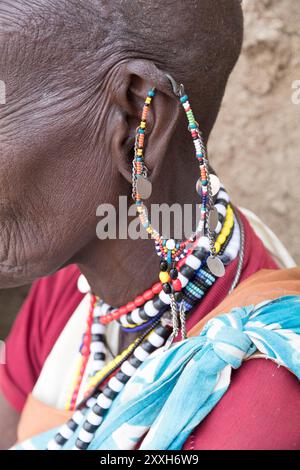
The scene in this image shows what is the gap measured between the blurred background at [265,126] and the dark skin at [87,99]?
18.6 inches

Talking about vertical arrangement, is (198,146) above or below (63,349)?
above

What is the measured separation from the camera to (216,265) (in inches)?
50.8

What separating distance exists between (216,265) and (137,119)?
306mm

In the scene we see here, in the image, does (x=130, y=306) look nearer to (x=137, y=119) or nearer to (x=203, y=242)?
(x=203, y=242)

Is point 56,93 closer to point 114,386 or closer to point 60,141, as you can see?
point 60,141

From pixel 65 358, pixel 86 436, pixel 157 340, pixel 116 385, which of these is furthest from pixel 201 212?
pixel 65 358

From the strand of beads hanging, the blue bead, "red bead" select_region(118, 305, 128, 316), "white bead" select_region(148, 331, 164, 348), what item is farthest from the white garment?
the blue bead

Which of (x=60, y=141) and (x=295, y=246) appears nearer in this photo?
(x=60, y=141)

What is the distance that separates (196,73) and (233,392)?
1.85 feet

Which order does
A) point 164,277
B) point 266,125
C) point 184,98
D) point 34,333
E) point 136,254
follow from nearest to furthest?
1. point 184,98
2. point 164,277
3. point 136,254
4. point 34,333
5. point 266,125

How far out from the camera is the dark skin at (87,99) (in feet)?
3.86

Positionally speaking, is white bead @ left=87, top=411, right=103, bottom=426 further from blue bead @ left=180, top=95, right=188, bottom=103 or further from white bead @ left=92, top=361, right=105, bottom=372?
blue bead @ left=180, top=95, right=188, bottom=103

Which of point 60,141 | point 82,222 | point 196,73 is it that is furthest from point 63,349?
point 196,73
